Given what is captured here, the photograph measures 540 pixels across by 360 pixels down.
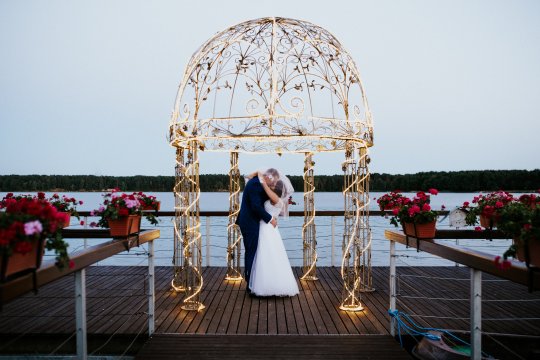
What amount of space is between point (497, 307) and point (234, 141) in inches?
156

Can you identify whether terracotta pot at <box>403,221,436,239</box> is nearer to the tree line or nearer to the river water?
the river water

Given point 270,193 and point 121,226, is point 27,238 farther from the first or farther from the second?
point 270,193

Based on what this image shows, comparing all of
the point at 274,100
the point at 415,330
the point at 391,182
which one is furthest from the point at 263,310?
the point at 391,182

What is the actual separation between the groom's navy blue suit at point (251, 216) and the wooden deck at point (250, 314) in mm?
515

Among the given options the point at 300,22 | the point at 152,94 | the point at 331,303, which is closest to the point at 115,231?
the point at 331,303

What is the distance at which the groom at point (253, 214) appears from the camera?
521 centimetres

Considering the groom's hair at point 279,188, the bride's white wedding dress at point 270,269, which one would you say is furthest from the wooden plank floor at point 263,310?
the groom's hair at point 279,188

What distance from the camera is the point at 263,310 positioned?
4508 millimetres

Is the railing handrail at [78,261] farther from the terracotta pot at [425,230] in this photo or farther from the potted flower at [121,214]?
the terracotta pot at [425,230]

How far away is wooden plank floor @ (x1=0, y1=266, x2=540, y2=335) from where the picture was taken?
386cm

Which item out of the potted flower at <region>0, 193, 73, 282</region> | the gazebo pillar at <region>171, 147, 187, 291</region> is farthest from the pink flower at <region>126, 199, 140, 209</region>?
the gazebo pillar at <region>171, 147, 187, 291</region>

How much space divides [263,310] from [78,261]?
2.60m

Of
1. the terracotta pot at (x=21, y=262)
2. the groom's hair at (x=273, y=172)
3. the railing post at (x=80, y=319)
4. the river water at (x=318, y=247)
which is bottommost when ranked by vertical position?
the river water at (x=318, y=247)

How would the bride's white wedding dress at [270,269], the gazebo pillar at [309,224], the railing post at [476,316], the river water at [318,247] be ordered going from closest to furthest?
the railing post at [476,316] → the bride's white wedding dress at [270,269] → the gazebo pillar at [309,224] → the river water at [318,247]
